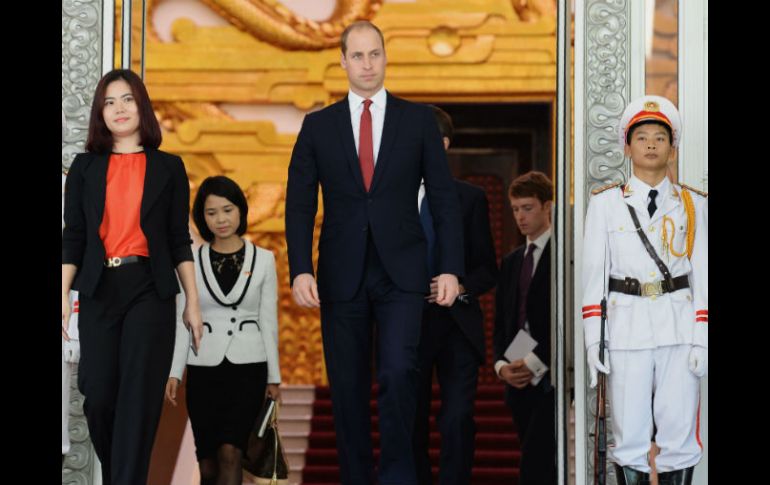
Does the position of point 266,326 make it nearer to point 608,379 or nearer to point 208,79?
point 608,379

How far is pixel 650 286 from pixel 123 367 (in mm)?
2229

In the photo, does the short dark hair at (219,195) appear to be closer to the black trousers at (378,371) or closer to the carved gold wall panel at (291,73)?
the black trousers at (378,371)

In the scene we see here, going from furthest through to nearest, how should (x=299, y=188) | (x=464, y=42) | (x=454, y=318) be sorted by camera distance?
(x=464, y=42)
(x=454, y=318)
(x=299, y=188)

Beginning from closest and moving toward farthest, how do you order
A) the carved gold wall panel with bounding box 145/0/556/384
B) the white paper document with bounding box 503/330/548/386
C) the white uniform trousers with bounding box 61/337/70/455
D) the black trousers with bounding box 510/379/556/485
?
the white uniform trousers with bounding box 61/337/70/455, the black trousers with bounding box 510/379/556/485, the white paper document with bounding box 503/330/548/386, the carved gold wall panel with bounding box 145/0/556/384

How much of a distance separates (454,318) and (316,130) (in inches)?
50.7

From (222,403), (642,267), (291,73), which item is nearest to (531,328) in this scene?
(642,267)

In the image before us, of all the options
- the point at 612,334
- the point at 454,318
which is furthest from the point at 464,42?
the point at 612,334

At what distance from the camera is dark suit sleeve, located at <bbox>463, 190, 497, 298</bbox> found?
722cm

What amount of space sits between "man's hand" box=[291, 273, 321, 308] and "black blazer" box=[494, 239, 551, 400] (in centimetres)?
204

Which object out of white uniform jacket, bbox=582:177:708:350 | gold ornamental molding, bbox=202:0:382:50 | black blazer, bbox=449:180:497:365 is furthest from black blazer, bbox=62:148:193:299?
gold ornamental molding, bbox=202:0:382:50

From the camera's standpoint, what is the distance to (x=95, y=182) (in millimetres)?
6207

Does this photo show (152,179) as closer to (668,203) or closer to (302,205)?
(302,205)

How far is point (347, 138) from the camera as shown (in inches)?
245

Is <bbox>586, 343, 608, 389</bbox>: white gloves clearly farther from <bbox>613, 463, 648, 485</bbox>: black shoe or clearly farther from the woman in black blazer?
the woman in black blazer
